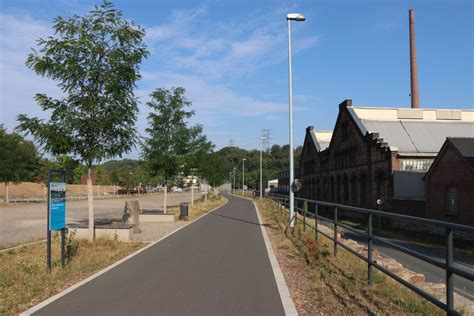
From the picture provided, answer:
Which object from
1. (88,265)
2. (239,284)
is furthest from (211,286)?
(88,265)

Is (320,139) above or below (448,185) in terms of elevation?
above

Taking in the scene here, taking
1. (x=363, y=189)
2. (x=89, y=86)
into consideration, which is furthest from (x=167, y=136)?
(x=363, y=189)

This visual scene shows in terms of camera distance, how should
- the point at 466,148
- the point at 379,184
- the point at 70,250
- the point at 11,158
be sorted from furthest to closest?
the point at 11,158
the point at 379,184
the point at 466,148
the point at 70,250

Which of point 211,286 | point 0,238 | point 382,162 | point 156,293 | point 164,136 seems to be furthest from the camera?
point 382,162

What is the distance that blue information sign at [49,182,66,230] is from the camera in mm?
8414

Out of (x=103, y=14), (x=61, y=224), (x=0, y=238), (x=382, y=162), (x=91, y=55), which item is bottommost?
(x=0, y=238)

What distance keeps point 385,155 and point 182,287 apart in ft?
94.7

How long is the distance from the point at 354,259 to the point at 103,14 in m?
9.03

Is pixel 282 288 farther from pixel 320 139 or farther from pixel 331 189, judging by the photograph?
pixel 320 139

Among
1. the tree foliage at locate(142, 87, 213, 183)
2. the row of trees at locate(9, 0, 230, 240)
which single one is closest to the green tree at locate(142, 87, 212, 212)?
the tree foliage at locate(142, 87, 213, 183)

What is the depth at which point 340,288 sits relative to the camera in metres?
7.17

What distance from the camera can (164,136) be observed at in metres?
24.2

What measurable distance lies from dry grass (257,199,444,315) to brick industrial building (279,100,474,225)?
18582 millimetres

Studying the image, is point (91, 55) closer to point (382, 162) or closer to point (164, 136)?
point (164, 136)
